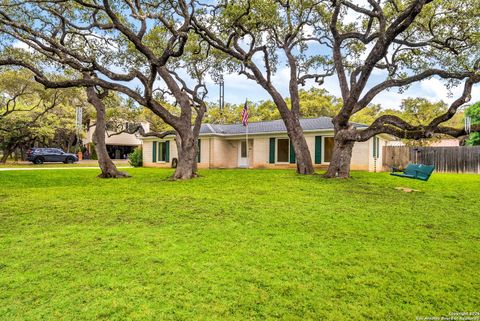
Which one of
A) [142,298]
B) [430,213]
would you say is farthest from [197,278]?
[430,213]

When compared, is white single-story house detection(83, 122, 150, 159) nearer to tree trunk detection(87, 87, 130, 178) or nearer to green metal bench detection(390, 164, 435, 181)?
tree trunk detection(87, 87, 130, 178)

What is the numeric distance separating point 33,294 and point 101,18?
1181 cm

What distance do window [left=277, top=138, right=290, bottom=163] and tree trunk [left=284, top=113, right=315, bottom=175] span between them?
4510 millimetres

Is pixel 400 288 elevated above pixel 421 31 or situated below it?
below

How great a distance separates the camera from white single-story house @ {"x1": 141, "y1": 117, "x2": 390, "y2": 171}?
1667cm

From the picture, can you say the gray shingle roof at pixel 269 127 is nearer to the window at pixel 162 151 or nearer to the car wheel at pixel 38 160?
the window at pixel 162 151

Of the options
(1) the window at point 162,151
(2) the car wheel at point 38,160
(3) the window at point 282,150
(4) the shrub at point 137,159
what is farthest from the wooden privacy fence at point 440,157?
(2) the car wheel at point 38,160

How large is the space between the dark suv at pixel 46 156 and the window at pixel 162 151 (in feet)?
33.4


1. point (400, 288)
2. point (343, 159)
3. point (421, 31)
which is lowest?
point (400, 288)

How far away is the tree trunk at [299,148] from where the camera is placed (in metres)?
13.4

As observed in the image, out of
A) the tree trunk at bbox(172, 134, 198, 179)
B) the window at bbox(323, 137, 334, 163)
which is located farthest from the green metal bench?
the tree trunk at bbox(172, 134, 198, 179)

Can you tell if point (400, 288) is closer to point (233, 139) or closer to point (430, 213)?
point (430, 213)

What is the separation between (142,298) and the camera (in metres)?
2.51

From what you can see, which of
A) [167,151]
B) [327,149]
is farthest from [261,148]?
[167,151]
